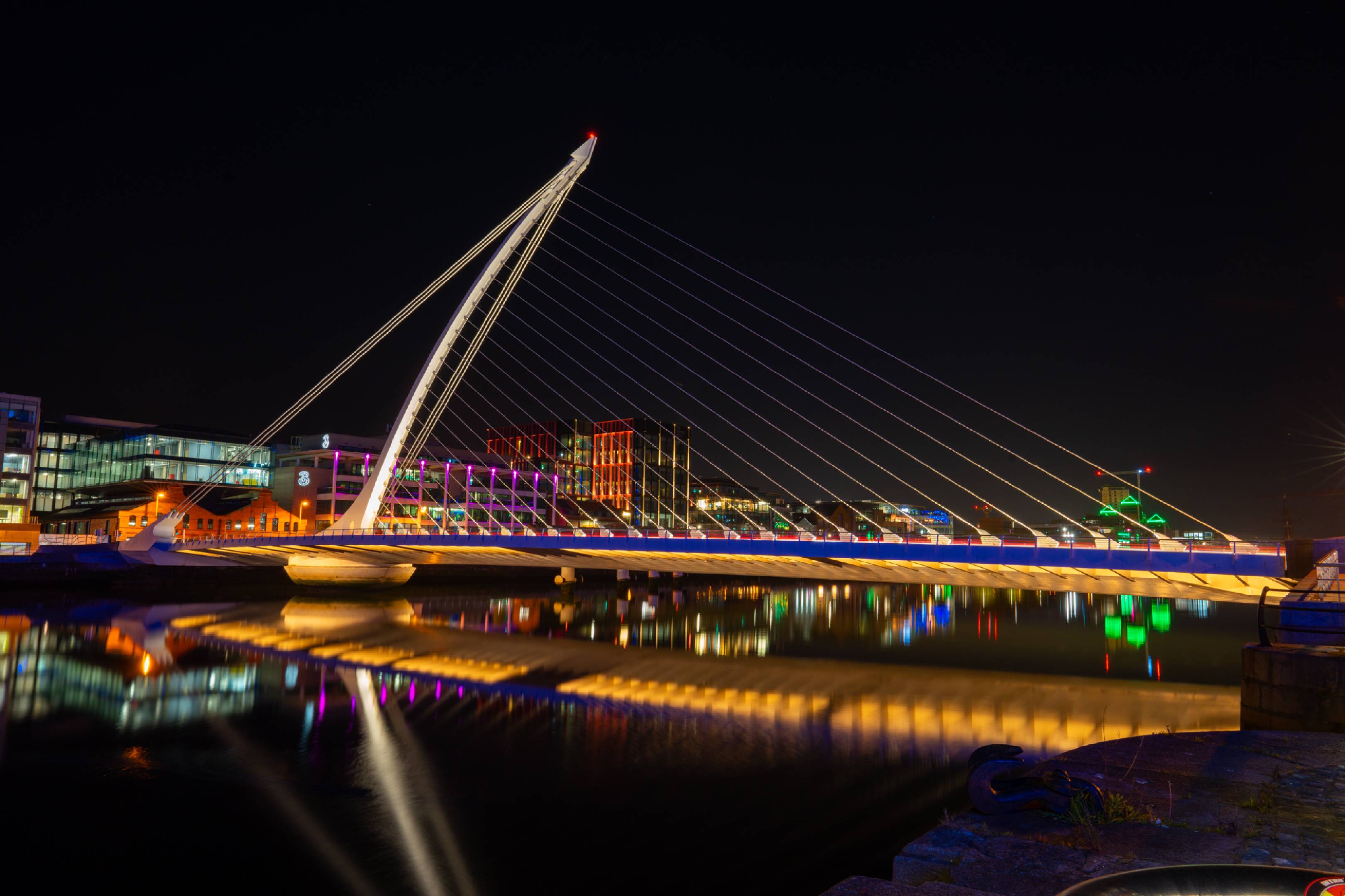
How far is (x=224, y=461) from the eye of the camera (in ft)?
291

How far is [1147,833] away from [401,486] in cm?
8163

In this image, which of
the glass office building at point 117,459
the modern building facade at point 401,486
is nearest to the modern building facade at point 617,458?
the modern building facade at point 401,486

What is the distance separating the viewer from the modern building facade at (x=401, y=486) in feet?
261

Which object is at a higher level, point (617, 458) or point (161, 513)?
point (617, 458)

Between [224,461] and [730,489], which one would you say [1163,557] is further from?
[730,489]

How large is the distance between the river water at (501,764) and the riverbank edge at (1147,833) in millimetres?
3479

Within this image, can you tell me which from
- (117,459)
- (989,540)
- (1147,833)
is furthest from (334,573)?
(1147,833)

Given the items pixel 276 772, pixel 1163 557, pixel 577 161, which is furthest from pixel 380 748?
pixel 577 161

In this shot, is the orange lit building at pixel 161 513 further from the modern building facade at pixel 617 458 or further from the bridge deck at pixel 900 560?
the modern building facade at pixel 617 458

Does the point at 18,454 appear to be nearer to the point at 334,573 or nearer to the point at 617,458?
the point at 334,573

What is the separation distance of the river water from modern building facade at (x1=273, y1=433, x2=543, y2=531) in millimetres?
46947

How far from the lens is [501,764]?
15.3 meters

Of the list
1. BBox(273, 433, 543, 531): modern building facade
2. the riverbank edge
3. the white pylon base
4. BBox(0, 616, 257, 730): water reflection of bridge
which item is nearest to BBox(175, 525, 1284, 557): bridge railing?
the white pylon base

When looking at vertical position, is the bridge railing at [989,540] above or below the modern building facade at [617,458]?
below
